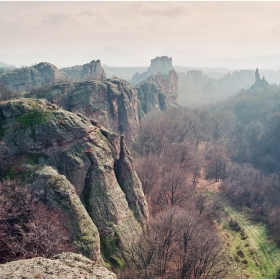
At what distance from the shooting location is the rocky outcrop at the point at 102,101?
57.6 m

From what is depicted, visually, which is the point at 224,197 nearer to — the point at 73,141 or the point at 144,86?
the point at 73,141

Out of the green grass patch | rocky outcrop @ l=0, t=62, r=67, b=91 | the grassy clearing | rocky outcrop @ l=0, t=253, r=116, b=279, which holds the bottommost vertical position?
the grassy clearing

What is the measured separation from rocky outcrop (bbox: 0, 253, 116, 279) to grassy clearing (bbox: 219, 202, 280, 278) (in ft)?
66.8

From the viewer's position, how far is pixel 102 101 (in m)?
63.1

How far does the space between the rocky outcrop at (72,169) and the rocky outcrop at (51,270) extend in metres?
8.46

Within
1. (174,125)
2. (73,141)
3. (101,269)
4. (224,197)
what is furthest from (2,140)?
(174,125)

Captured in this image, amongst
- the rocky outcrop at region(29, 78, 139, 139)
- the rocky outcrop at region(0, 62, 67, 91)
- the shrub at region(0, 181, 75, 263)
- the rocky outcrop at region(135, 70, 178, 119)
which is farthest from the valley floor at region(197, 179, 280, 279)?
the rocky outcrop at region(0, 62, 67, 91)

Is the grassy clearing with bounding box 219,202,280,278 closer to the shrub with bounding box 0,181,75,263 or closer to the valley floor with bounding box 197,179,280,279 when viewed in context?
the valley floor with bounding box 197,179,280,279

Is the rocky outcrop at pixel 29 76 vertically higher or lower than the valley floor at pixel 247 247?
higher

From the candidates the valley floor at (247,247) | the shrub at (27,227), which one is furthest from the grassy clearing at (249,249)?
the shrub at (27,227)

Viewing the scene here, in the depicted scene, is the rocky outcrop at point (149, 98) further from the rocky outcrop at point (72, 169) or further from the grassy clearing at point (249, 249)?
the rocky outcrop at point (72, 169)

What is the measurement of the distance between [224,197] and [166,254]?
31365 mm

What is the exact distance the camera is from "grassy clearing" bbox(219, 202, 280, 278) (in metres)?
30.7

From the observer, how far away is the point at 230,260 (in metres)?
31.2
